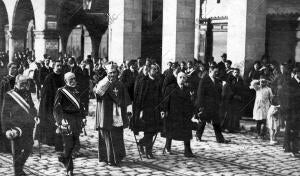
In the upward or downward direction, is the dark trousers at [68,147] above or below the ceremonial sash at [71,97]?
below

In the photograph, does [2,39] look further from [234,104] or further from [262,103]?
[262,103]

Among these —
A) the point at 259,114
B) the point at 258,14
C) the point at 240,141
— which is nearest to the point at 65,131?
the point at 240,141

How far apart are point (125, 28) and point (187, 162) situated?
10.7 meters

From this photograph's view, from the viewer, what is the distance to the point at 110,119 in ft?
28.0

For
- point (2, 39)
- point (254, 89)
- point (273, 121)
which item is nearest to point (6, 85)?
point (273, 121)

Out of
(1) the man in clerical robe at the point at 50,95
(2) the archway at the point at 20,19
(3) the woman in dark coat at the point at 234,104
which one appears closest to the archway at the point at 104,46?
(2) the archway at the point at 20,19

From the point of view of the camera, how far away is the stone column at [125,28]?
18750 mm

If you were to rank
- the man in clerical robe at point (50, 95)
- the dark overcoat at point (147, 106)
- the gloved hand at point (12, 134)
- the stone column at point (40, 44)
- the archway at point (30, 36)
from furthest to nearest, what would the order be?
the archway at point (30, 36) → the stone column at point (40, 44) → the man in clerical robe at point (50, 95) → the dark overcoat at point (147, 106) → the gloved hand at point (12, 134)

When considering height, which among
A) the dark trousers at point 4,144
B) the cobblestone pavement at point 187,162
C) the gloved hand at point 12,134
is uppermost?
the gloved hand at point 12,134

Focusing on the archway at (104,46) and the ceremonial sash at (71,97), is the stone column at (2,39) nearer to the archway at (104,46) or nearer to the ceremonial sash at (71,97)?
the archway at (104,46)

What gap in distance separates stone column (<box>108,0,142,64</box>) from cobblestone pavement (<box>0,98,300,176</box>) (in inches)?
333

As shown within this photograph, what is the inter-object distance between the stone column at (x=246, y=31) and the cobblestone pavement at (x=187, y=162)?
4.35 meters

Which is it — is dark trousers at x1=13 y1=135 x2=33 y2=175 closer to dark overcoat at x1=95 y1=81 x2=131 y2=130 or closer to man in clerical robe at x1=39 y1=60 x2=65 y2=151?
dark overcoat at x1=95 y1=81 x2=131 y2=130

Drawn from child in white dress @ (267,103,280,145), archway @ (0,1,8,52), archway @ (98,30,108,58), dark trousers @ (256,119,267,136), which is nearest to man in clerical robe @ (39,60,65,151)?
child in white dress @ (267,103,280,145)
